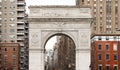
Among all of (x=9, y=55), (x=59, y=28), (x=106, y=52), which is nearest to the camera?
(x=59, y=28)

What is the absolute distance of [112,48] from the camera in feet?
266

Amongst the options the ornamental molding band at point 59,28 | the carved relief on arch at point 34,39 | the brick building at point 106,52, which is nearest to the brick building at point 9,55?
the brick building at point 106,52

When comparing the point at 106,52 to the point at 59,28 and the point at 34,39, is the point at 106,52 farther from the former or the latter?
the point at 34,39

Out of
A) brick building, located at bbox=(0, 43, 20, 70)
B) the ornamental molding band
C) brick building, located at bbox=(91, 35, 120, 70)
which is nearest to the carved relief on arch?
the ornamental molding band

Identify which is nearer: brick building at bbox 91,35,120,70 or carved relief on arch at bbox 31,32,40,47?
carved relief on arch at bbox 31,32,40,47

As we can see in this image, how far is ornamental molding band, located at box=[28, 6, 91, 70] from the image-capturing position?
67500 mm

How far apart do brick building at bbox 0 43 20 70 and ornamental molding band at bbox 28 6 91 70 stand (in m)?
21.8

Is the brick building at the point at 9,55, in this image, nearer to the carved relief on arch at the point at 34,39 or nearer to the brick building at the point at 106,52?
the brick building at the point at 106,52

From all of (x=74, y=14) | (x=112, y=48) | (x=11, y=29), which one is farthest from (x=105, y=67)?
(x=11, y=29)

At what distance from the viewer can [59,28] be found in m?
67.9

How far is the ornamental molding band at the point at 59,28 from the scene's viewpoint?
67.5 meters

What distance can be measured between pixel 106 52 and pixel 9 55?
2121cm

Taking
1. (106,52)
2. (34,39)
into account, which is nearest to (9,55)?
(106,52)

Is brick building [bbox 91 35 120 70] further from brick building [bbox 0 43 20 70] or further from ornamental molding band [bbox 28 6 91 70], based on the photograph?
brick building [bbox 0 43 20 70]
